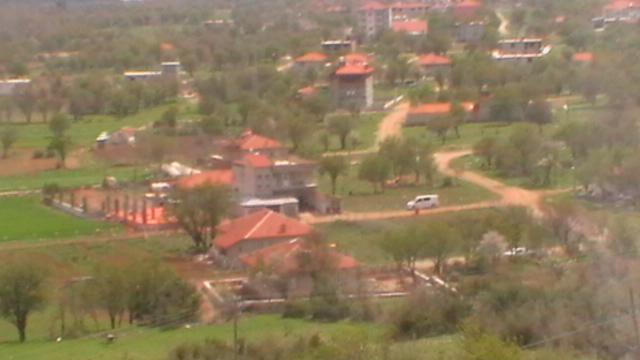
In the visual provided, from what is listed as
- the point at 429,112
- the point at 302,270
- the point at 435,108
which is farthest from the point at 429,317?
the point at 435,108

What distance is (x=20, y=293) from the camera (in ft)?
24.2

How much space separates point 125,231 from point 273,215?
5.50 feet

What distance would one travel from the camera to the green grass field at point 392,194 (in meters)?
11.0

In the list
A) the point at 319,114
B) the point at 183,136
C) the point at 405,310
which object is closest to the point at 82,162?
the point at 183,136

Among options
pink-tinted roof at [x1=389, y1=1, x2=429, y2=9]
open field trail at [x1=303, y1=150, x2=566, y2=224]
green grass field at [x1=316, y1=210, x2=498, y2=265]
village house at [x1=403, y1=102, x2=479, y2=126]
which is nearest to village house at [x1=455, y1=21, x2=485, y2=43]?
pink-tinted roof at [x1=389, y1=1, x2=429, y2=9]

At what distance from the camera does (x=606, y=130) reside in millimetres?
11258

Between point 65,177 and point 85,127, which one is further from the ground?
point 85,127

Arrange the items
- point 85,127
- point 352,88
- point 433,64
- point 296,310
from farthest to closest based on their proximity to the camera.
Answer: point 433,64 → point 352,88 → point 85,127 → point 296,310

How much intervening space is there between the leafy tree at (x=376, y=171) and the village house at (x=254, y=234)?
214 centimetres

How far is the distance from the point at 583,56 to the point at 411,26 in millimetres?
11416

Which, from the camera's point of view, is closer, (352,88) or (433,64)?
(352,88)

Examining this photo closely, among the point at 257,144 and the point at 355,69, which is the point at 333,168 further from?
the point at 355,69

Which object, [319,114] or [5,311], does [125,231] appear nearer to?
[5,311]

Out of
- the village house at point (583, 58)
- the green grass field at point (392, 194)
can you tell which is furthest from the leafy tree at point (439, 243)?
the village house at point (583, 58)
